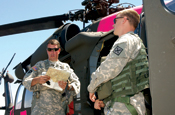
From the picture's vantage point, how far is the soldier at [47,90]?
3521 mm

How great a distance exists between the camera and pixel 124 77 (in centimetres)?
238

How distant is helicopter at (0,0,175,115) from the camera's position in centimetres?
192

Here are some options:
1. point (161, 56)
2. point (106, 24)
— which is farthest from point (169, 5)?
point (106, 24)

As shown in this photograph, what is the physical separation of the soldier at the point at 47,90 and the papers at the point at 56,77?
6cm

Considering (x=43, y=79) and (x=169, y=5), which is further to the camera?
(x=43, y=79)

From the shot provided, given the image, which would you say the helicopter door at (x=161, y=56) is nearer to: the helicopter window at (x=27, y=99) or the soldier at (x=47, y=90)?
the soldier at (x=47, y=90)

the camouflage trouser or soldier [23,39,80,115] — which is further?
soldier [23,39,80,115]

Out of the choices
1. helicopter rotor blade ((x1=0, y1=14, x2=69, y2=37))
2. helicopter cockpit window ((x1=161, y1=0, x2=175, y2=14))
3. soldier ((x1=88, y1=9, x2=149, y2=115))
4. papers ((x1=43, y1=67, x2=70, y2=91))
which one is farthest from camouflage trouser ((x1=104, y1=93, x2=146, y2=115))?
helicopter rotor blade ((x1=0, y1=14, x2=69, y2=37))

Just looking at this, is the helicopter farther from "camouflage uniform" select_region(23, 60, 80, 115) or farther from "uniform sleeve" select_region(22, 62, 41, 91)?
"uniform sleeve" select_region(22, 62, 41, 91)

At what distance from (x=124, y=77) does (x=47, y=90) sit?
5.39ft

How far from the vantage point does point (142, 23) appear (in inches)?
140

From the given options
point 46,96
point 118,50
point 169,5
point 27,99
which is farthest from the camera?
point 27,99

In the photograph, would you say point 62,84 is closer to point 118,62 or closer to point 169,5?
point 118,62

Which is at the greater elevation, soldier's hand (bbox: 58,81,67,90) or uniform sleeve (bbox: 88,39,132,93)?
uniform sleeve (bbox: 88,39,132,93)
